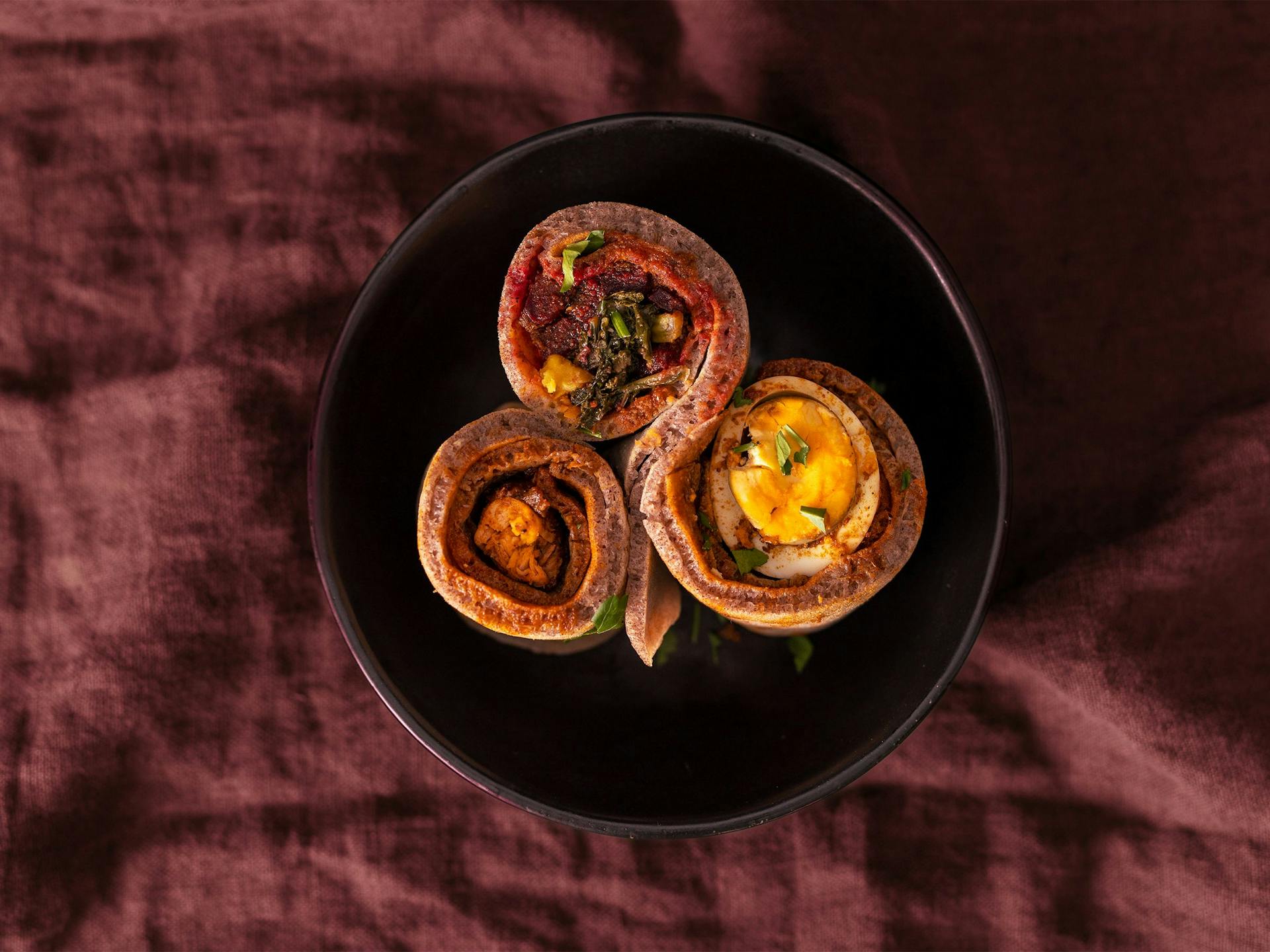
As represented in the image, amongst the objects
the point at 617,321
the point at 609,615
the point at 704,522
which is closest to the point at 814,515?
the point at 704,522

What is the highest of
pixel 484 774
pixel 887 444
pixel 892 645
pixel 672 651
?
pixel 887 444

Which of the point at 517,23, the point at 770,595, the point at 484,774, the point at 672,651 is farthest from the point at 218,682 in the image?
the point at 517,23

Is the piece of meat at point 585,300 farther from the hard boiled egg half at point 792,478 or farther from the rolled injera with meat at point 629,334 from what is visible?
the hard boiled egg half at point 792,478

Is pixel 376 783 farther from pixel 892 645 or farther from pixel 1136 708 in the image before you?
pixel 1136 708

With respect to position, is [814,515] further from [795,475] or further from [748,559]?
[748,559]

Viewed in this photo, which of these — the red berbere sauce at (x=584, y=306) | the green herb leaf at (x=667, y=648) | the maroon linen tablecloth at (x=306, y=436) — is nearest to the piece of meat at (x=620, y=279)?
the red berbere sauce at (x=584, y=306)

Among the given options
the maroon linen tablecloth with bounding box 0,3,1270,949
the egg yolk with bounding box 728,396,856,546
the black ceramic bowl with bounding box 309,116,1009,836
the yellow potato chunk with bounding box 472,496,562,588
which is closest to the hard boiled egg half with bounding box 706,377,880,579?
the egg yolk with bounding box 728,396,856,546
